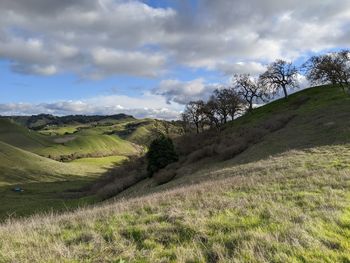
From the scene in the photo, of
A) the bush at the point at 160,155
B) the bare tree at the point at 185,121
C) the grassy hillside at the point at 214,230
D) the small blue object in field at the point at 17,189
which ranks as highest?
the bare tree at the point at 185,121

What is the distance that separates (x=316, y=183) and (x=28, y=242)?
11.6 meters

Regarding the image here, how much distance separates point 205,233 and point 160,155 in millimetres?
54968

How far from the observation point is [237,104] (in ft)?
335

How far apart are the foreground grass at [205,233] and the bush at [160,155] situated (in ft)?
161

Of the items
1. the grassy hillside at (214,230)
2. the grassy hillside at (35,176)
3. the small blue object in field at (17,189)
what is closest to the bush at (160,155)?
the grassy hillside at (35,176)

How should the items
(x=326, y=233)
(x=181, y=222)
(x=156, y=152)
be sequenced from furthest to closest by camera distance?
(x=156, y=152), (x=181, y=222), (x=326, y=233)

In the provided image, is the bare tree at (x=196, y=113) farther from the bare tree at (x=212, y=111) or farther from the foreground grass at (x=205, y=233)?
the foreground grass at (x=205, y=233)

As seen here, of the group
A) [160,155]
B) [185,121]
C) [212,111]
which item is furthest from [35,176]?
[160,155]

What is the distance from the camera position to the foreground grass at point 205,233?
7.31 metres

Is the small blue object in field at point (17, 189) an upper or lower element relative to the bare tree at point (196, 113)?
lower

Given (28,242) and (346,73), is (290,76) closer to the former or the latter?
(346,73)

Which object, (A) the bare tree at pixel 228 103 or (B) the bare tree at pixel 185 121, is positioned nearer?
(A) the bare tree at pixel 228 103

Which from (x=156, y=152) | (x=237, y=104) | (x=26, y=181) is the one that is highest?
(x=237, y=104)

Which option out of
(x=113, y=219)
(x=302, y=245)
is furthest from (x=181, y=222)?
(x=302, y=245)
